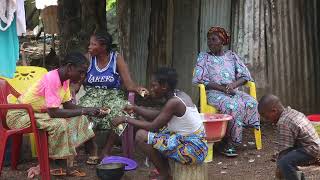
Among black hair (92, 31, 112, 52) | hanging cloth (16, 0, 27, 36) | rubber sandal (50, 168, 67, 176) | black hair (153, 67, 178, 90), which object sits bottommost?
rubber sandal (50, 168, 67, 176)

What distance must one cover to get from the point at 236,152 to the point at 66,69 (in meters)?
2.34

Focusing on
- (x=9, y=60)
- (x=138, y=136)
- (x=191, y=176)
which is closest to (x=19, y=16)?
(x=9, y=60)

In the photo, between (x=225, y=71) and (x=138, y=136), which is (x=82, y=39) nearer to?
(x=225, y=71)

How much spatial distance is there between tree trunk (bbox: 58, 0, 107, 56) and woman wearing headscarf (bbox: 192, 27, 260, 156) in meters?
2.83

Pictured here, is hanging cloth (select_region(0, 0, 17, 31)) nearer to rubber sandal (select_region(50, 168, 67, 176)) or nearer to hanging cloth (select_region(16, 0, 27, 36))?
→ hanging cloth (select_region(16, 0, 27, 36))

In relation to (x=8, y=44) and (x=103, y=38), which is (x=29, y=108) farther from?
(x=103, y=38)

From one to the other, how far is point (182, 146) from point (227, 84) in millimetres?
1784

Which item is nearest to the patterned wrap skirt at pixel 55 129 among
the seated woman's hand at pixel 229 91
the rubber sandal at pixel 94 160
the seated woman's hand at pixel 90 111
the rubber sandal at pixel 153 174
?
the seated woman's hand at pixel 90 111

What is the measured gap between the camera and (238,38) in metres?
7.01

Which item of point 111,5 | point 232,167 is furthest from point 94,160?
point 111,5

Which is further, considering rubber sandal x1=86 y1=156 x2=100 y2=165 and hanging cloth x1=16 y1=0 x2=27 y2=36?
rubber sandal x1=86 y1=156 x2=100 y2=165

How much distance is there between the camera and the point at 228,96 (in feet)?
19.7

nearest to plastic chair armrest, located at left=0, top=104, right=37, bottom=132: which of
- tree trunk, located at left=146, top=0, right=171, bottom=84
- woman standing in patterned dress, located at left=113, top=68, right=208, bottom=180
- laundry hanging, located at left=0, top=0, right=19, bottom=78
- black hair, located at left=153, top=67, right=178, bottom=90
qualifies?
laundry hanging, located at left=0, top=0, right=19, bottom=78

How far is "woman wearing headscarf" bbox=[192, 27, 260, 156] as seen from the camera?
590 centimetres
